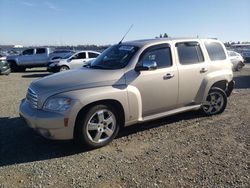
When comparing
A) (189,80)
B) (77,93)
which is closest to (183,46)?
(189,80)

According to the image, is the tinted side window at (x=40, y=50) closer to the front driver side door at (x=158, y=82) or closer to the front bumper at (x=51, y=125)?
the front driver side door at (x=158, y=82)

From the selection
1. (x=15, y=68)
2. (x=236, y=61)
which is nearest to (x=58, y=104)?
(x=236, y=61)

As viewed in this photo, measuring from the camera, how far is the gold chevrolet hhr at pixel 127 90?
203 inches

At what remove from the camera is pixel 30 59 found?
24.8 m

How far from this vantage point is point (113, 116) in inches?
219

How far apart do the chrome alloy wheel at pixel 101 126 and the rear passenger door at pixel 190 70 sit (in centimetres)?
173

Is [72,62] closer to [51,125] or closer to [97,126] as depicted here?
[97,126]

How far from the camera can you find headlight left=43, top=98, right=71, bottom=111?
5.07 m

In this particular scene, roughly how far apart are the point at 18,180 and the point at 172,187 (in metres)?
2.03

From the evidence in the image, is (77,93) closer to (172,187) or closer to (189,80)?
(172,187)

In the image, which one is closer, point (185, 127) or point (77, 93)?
point (77, 93)

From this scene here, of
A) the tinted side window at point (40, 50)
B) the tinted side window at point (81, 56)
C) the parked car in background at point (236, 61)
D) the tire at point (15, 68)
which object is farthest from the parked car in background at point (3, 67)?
the parked car in background at point (236, 61)

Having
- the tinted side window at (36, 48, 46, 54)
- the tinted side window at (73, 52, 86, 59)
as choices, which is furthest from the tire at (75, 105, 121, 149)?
the tinted side window at (36, 48, 46, 54)

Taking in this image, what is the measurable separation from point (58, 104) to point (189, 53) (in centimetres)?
315
